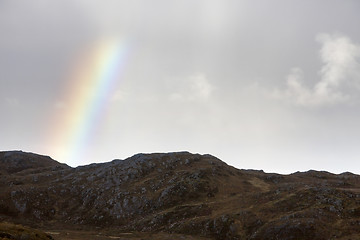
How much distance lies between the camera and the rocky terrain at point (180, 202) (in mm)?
61281

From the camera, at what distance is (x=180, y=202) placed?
87250 millimetres

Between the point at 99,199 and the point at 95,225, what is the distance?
14807mm

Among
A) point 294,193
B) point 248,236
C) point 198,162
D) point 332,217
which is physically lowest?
point 248,236

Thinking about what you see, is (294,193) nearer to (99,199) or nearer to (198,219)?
(198,219)

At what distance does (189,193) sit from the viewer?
91.1 metres

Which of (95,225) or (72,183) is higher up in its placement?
(72,183)

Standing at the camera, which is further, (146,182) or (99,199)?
(146,182)

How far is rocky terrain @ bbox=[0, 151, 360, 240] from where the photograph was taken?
201 feet

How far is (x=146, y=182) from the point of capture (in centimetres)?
10225

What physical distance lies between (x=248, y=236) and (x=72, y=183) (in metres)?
78.0

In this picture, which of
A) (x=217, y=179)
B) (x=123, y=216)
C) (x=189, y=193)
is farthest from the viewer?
(x=217, y=179)

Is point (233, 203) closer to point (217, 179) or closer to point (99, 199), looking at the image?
point (217, 179)

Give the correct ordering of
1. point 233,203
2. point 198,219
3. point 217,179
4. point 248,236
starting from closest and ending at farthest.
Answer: point 248,236, point 198,219, point 233,203, point 217,179

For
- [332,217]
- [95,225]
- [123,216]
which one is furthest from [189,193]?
[332,217]
